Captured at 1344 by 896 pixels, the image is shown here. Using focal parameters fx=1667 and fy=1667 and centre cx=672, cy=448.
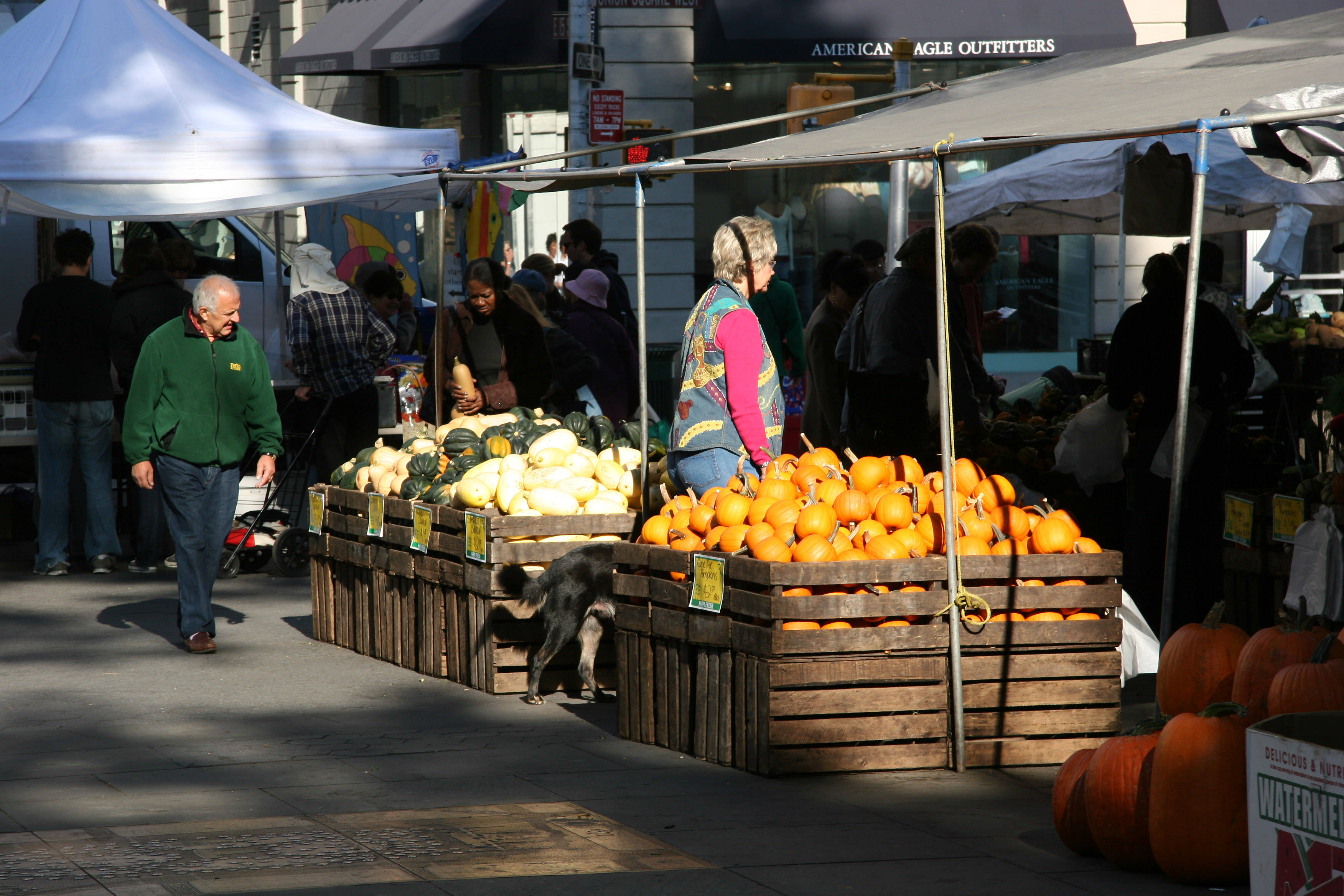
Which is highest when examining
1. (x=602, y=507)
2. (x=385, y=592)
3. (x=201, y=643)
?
(x=602, y=507)

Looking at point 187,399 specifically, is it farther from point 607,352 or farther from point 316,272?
point 607,352

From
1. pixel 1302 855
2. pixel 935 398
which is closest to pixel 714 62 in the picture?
pixel 935 398

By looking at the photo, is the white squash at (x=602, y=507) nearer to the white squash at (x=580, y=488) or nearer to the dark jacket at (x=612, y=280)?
the white squash at (x=580, y=488)

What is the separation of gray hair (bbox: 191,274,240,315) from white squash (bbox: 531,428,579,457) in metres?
1.71

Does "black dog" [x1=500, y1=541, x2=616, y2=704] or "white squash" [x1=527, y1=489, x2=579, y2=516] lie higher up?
"white squash" [x1=527, y1=489, x2=579, y2=516]

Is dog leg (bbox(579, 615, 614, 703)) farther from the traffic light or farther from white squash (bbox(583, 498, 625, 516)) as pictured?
the traffic light

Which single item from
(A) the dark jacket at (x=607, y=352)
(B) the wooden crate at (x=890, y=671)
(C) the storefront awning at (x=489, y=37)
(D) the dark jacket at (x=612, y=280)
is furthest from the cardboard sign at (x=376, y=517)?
(C) the storefront awning at (x=489, y=37)

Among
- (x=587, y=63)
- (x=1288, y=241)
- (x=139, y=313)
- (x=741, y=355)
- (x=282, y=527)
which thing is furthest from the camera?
(x=587, y=63)

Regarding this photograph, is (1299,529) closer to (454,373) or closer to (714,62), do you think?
(454,373)

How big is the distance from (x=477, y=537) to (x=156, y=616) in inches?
115

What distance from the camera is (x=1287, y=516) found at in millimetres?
6500

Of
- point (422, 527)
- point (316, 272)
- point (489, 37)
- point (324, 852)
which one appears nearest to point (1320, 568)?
point (324, 852)

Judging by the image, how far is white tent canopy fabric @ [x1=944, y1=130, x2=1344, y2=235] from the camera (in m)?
12.0

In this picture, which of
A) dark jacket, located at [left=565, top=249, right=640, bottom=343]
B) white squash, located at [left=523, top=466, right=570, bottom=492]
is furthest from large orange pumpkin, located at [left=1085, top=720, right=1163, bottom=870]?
dark jacket, located at [left=565, top=249, right=640, bottom=343]
